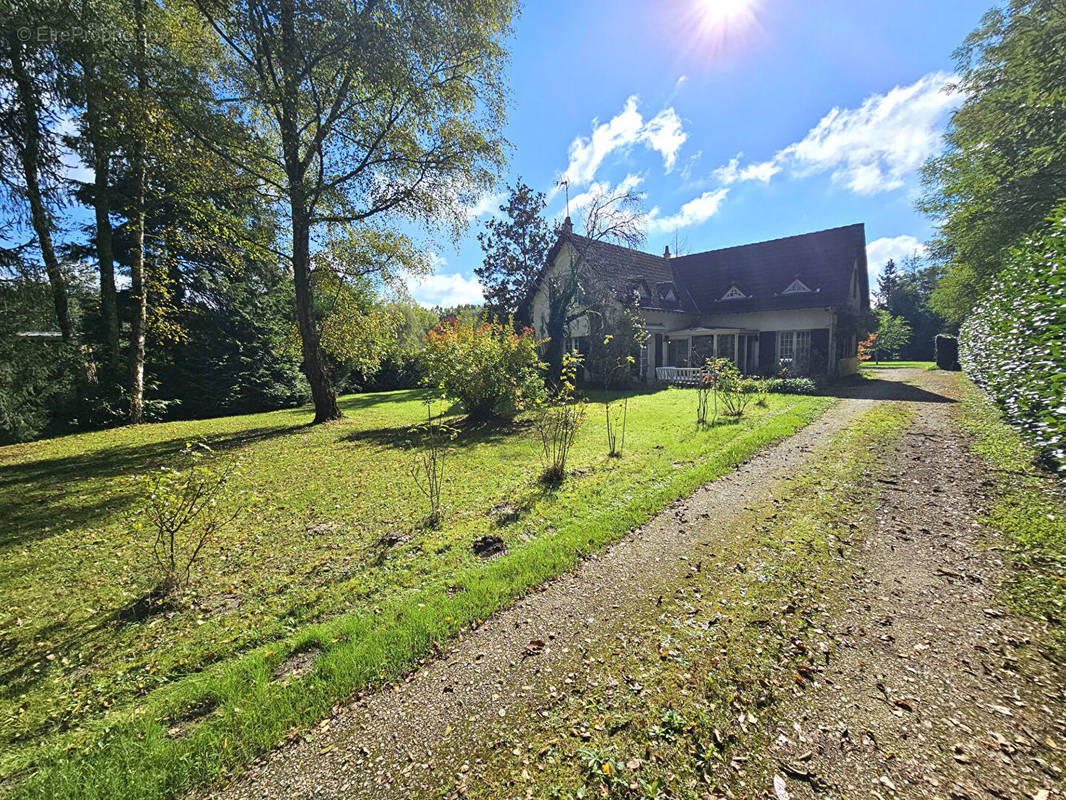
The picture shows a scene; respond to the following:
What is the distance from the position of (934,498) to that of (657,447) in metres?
4.19

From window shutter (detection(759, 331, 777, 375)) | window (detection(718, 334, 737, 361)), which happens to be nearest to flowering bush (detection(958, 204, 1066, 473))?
window shutter (detection(759, 331, 777, 375))

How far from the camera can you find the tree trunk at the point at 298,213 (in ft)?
31.6

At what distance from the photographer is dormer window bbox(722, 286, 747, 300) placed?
2385cm

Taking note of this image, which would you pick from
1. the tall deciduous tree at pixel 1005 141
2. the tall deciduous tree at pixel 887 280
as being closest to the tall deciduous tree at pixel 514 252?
the tall deciduous tree at pixel 1005 141

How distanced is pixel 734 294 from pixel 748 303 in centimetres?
129

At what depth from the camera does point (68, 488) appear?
22.5 ft

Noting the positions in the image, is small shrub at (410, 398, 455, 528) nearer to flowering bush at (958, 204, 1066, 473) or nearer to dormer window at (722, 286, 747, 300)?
flowering bush at (958, 204, 1066, 473)

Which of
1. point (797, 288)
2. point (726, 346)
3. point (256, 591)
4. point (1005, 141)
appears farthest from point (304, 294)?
point (797, 288)

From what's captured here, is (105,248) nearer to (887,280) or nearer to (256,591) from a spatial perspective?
(256,591)

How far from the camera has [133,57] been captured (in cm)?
1006

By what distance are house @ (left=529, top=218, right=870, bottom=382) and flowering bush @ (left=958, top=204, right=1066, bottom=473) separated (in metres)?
12.1

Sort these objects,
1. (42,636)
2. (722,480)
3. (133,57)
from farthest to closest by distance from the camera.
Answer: (133,57) < (722,480) < (42,636)

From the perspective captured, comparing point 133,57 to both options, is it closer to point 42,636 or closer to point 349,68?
point 349,68

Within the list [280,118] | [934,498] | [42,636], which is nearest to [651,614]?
[934,498]
